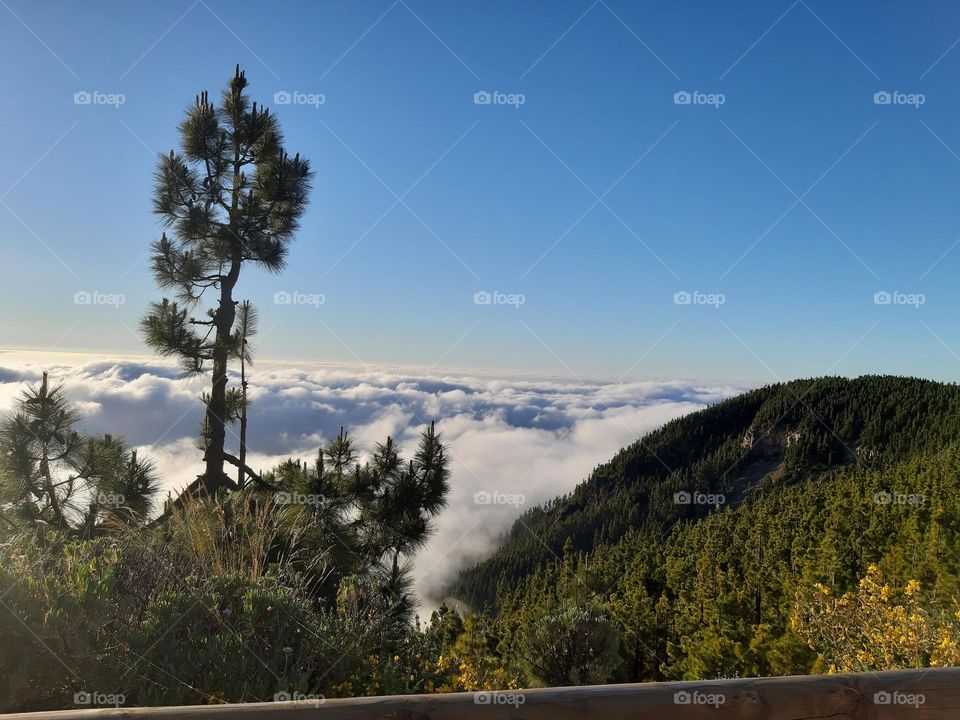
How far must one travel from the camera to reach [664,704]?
1747 mm

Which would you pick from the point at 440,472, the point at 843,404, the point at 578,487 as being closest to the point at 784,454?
the point at 843,404

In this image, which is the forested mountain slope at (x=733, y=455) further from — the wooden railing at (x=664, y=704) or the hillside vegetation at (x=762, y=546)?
the wooden railing at (x=664, y=704)

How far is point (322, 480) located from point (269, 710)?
9.06 meters

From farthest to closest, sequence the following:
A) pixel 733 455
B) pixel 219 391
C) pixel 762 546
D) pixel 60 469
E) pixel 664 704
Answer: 1. pixel 733 455
2. pixel 762 546
3. pixel 219 391
4. pixel 60 469
5. pixel 664 704

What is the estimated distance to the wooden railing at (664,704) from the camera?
1.63m

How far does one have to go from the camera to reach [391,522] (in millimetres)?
10992

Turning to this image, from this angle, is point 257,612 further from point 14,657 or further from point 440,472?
point 440,472

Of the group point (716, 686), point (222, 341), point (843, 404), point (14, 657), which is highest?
point (843, 404)

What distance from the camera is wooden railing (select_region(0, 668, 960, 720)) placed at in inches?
64.1

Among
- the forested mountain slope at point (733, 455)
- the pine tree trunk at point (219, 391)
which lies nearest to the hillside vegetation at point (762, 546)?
the forested mountain slope at point (733, 455)

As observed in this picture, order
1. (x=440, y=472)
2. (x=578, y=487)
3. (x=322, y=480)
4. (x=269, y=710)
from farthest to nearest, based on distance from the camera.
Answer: (x=578, y=487) → (x=440, y=472) → (x=322, y=480) → (x=269, y=710)

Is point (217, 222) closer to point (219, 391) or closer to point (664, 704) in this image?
point (219, 391)

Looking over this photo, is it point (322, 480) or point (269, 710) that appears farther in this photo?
point (322, 480)

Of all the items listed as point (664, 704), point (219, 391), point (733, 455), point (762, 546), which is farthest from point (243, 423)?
point (733, 455)
